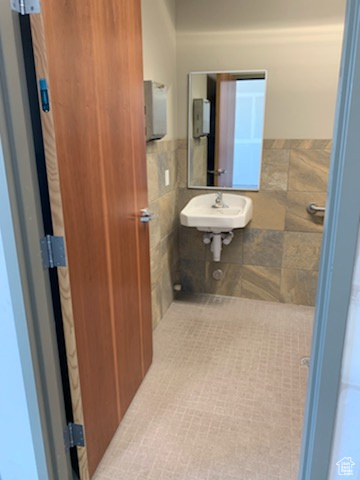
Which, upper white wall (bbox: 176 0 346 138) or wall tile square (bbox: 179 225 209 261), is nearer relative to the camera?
upper white wall (bbox: 176 0 346 138)

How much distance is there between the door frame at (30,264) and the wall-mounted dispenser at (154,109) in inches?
51.0

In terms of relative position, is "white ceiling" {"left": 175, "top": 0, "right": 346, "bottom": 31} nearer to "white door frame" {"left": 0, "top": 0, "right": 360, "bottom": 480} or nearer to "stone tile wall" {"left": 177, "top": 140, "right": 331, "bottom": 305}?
"stone tile wall" {"left": 177, "top": 140, "right": 331, "bottom": 305}

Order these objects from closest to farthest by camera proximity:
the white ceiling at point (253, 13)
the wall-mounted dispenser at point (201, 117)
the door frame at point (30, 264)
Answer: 1. the door frame at point (30, 264)
2. the white ceiling at point (253, 13)
3. the wall-mounted dispenser at point (201, 117)

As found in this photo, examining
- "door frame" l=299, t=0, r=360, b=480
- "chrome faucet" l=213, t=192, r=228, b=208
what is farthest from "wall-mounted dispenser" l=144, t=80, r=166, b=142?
"door frame" l=299, t=0, r=360, b=480

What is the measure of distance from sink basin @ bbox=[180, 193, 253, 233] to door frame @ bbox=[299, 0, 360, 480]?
1.78 m

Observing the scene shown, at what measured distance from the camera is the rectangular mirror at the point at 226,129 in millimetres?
2865

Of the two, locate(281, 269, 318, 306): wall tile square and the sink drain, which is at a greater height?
locate(281, 269, 318, 306): wall tile square

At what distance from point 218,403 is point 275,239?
1522 millimetres

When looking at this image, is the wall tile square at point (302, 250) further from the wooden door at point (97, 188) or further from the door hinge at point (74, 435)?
the door hinge at point (74, 435)

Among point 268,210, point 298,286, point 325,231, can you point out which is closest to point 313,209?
point 268,210

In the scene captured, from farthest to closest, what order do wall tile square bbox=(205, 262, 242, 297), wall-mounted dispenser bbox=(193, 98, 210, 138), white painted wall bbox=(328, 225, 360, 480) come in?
wall tile square bbox=(205, 262, 242, 297) → wall-mounted dispenser bbox=(193, 98, 210, 138) → white painted wall bbox=(328, 225, 360, 480)

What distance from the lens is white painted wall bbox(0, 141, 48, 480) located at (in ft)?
3.64

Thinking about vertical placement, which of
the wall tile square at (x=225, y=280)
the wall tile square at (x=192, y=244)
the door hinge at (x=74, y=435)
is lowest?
the wall tile square at (x=225, y=280)

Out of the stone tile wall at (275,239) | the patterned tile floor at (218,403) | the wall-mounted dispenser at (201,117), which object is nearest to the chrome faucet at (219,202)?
the stone tile wall at (275,239)
